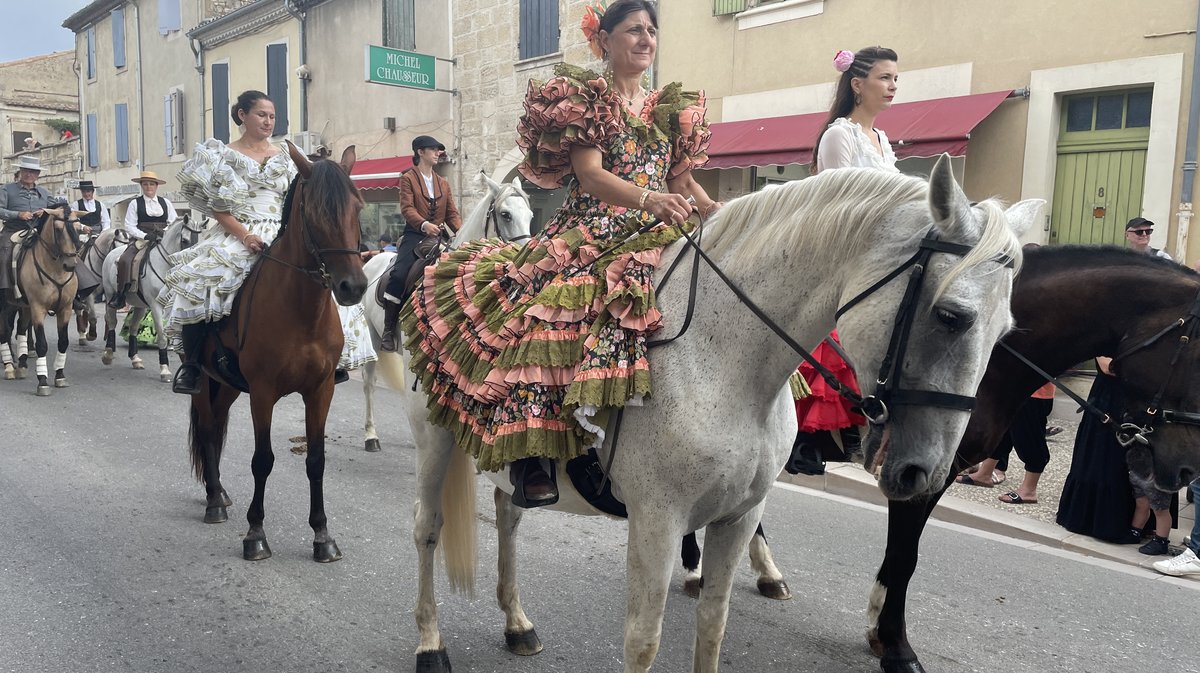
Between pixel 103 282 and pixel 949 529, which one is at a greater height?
pixel 103 282

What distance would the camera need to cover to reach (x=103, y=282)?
1188 cm

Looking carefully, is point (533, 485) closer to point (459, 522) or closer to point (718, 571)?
point (718, 571)

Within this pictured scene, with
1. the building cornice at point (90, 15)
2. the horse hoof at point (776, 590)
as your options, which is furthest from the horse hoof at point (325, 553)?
the building cornice at point (90, 15)

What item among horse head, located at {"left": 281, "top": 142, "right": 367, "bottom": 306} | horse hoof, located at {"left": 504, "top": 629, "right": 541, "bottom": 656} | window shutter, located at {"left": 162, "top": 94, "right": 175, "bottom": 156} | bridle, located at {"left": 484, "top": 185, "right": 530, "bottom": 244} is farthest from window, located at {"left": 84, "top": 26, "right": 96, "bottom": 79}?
horse hoof, located at {"left": 504, "top": 629, "right": 541, "bottom": 656}

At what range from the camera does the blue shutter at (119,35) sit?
92.7ft

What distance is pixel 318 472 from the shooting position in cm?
486

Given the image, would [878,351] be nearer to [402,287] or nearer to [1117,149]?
[402,287]

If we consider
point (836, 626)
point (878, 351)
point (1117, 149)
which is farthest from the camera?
point (1117, 149)

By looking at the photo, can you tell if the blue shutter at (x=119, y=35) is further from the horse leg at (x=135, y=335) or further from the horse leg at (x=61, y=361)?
the horse leg at (x=61, y=361)

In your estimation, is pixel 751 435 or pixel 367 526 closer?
pixel 751 435

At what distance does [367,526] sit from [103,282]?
28.8ft

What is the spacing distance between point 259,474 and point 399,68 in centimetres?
1113

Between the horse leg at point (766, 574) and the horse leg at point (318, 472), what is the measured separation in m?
2.26

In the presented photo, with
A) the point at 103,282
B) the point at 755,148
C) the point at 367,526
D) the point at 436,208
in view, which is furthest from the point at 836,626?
the point at 103,282
